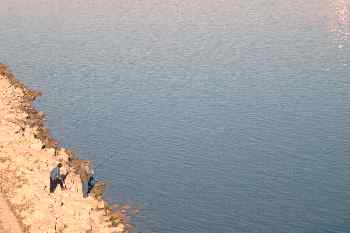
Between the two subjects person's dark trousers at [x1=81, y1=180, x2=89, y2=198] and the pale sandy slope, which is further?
person's dark trousers at [x1=81, y1=180, x2=89, y2=198]

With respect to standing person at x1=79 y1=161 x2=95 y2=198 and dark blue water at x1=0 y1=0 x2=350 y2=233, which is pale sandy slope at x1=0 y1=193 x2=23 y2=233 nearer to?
standing person at x1=79 y1=161 x2=95 y2=198

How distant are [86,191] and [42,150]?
6.25m

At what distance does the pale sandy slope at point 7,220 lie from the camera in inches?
1538

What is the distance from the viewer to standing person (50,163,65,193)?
4594 centimetres

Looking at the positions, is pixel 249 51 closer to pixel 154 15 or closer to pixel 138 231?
pixel 154 15

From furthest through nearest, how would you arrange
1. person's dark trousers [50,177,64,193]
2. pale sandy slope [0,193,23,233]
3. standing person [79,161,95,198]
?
standing person [79,161,95,198], person's dark trousers [50,177,64,193], pale sandy slope [0,193,23,233]

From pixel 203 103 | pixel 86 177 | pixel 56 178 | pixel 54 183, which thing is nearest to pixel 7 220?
pixel 54 183

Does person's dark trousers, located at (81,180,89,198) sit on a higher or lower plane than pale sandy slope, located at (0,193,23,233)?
higher

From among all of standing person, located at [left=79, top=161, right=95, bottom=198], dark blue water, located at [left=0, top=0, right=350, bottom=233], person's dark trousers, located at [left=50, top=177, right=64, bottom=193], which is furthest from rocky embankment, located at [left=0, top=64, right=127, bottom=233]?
dark blue water, located at [left=0, top=0, right=350, bottom=233]

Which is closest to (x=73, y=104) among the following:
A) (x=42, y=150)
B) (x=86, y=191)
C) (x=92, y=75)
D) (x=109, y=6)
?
(x=92, y=75)

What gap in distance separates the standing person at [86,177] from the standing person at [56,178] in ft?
5.87

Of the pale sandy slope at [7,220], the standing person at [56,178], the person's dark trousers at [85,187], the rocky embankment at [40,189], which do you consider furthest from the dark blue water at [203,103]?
the pale sandy slope at [7,220]

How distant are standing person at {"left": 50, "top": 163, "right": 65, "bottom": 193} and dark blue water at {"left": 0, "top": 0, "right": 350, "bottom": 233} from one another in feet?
11.9

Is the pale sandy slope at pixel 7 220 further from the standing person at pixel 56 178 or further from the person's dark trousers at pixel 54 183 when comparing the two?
the standing person at pixel 56 178
